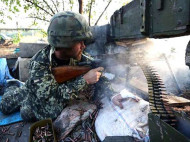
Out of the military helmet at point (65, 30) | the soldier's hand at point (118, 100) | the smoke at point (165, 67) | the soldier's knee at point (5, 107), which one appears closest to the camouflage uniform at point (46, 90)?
the military helmet at point (65, 30)

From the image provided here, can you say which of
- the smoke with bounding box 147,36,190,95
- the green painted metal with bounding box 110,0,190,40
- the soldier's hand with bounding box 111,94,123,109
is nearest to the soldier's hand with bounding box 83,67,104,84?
the soldier's hand with bounding box 111,94,123,109

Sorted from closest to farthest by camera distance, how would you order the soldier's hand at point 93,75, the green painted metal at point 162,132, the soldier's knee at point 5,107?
1. the green painted metal at point 162,132
2. the soldier's hand at point 93,75
3. the soldier's knee at point 5,107

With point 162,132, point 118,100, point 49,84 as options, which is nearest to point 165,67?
point 118,100

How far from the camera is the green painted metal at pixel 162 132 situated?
4.94 ft

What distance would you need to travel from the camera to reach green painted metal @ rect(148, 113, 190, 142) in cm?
151

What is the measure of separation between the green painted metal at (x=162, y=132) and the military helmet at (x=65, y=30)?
168cm

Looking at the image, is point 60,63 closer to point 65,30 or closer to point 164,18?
point 65,30

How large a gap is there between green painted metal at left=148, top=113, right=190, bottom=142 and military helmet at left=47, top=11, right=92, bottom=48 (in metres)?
1.68

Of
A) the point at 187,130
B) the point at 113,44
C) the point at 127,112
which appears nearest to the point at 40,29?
the point at 113,44

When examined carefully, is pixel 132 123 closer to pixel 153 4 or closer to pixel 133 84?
pixel 153 4

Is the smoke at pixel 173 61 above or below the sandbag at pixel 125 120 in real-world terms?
above

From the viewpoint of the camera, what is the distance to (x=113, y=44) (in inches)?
249

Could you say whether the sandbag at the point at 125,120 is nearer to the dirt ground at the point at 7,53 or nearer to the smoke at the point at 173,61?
the smoke at the point at 173,61

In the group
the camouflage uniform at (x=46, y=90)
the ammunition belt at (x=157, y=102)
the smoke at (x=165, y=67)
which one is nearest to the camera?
the ammunition belt at (x=157, y=102)
